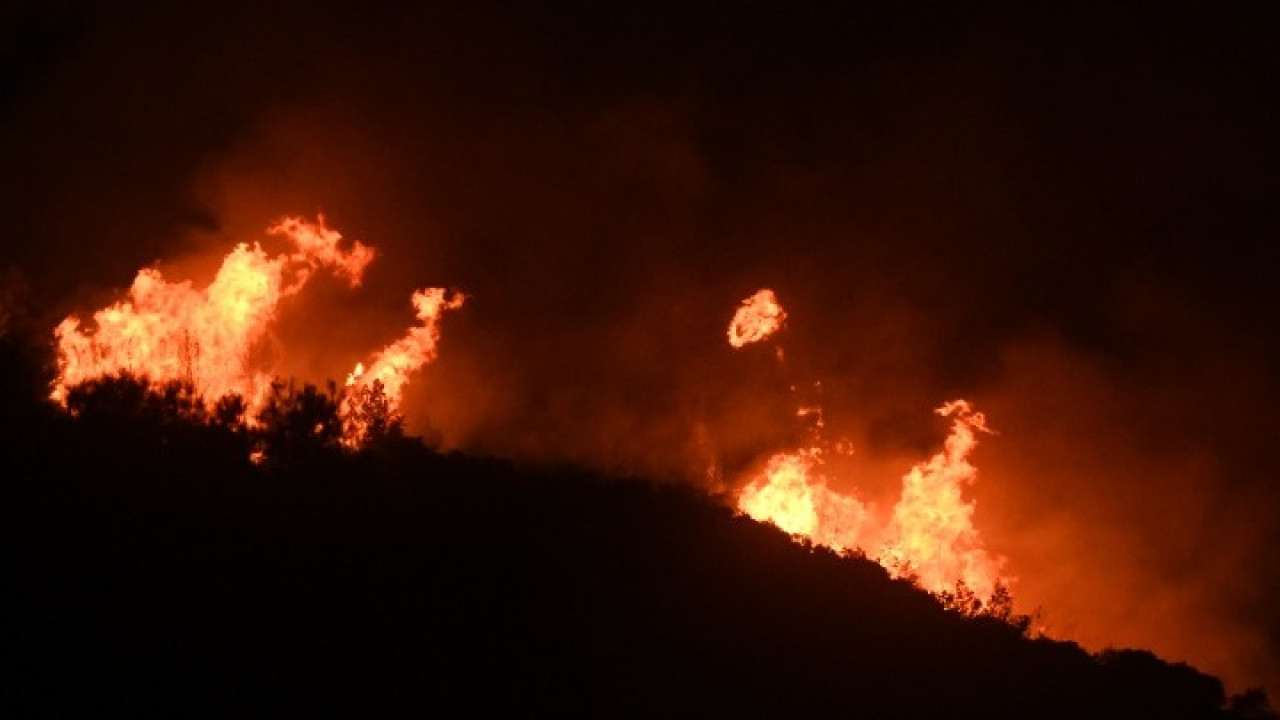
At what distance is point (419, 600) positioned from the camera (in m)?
13.8

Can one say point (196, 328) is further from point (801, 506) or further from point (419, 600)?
point (801, 506)

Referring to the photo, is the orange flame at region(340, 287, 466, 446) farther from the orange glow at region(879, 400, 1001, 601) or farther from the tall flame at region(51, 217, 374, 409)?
the orange glow at region(879, 400, 1001, 601)

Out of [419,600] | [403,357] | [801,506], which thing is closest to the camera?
[419,600]

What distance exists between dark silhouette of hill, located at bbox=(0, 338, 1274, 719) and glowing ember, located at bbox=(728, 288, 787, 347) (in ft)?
33.2

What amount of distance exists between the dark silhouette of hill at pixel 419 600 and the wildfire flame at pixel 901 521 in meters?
2.91

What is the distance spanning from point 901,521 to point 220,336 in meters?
14.0

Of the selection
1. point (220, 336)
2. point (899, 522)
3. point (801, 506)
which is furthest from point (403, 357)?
point (899, 522)

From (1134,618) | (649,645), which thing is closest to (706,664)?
(649,645)

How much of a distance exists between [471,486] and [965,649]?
24.8 ft

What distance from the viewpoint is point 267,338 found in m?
23.4

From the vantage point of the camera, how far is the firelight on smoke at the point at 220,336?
61.8 feet

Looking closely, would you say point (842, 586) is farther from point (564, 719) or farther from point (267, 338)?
point (267, 338)

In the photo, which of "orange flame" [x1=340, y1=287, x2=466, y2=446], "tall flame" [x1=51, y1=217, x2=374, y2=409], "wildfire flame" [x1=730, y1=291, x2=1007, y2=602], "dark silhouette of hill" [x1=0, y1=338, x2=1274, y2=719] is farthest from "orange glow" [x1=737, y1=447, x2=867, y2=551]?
"tall flame" [x1=51, y1=217, x2=374, y2=409]

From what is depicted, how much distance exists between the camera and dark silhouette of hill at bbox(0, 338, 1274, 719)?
11.4m
